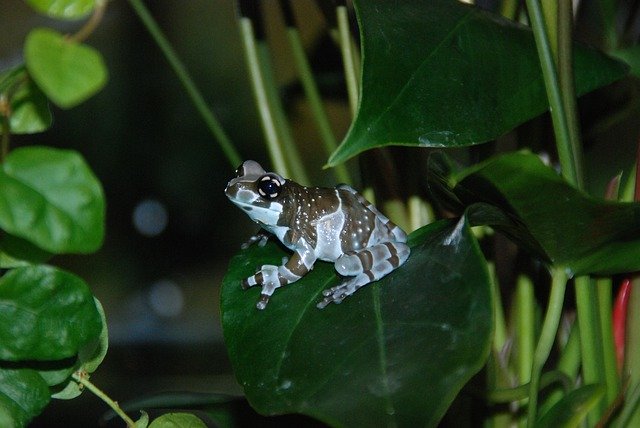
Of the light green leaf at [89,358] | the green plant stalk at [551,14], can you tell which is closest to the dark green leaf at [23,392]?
the light green leaf at [89,358]

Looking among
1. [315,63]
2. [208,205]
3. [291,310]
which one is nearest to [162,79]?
[208,205]

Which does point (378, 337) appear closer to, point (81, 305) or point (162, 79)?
point (81, 305)

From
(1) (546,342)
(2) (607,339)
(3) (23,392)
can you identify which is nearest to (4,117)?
(3) (23,392)

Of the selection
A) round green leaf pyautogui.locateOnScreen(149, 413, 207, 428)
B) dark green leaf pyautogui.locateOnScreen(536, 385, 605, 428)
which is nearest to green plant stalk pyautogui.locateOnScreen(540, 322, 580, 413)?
dark green leaf pyautogui.locateOnScreen(536, 385, 605, 428)

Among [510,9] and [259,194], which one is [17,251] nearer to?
[259,194]

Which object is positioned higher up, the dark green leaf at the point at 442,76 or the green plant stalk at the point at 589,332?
the dark green leaf at the point at 442,76

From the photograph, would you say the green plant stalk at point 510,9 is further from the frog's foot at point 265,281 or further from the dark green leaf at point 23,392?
the dark green leaf at point 23,392
